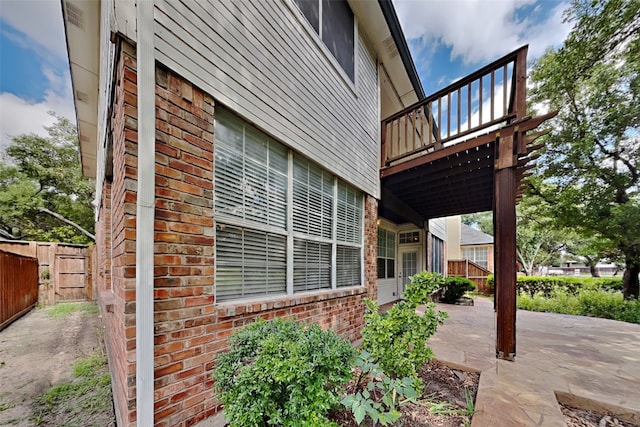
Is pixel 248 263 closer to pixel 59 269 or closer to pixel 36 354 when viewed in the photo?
pixel 36 354

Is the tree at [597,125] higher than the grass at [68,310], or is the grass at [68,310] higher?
the tree at [597,125]

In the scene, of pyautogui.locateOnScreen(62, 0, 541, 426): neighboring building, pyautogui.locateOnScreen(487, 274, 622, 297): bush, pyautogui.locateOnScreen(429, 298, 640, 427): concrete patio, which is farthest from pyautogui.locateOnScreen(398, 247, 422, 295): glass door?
pyautogui.locateOnScreen(62, 0, 541, 426): neighboring building

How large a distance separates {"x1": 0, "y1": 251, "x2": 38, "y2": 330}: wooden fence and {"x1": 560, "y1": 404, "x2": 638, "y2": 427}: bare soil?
9.47 metres

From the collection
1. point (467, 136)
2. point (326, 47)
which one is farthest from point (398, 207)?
point (326, 47)

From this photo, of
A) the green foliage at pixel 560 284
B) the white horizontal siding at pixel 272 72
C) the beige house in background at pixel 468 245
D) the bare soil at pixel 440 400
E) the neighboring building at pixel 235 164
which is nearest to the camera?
the neighboring building at pixel 235 164

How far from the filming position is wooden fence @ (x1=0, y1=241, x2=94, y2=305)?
27.3 feet

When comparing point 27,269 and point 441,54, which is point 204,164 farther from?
point 441,54

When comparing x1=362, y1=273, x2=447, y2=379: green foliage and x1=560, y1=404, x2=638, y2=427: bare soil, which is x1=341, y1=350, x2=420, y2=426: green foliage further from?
x1=560, y1=404, x2=638, y2=427: bare soil

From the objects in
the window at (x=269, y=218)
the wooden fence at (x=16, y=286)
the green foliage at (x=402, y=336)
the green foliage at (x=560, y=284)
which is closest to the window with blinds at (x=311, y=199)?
the window at (x=269, y=218)

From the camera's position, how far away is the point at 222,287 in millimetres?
2291

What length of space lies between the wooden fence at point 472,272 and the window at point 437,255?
2.47 m

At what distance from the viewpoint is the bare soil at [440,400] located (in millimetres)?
2174

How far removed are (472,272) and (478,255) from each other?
4651 mm

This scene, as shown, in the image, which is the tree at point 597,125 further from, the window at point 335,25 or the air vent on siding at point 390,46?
the window at point 335,25
